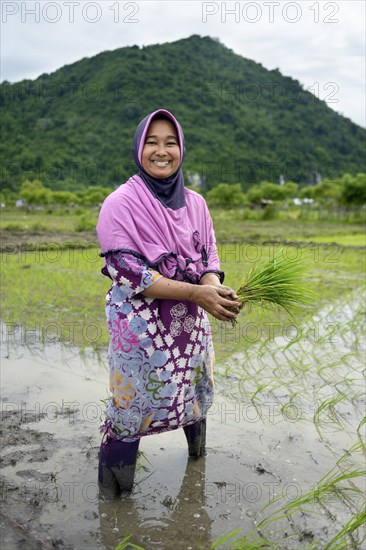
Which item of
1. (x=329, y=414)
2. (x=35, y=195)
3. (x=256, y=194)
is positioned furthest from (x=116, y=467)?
(x=35, y=195)

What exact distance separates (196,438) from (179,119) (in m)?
55.4

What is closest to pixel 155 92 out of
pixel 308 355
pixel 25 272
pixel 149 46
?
pixel 149 46

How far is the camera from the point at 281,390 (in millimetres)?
3590

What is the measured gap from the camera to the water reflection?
6.64 ft

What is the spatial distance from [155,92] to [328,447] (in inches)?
2335

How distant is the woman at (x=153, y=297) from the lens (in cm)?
206

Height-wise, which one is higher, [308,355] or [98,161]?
[98,161]

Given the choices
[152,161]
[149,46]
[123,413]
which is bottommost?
[123,413]

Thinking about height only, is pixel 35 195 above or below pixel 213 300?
above

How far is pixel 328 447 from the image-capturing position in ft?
9.19

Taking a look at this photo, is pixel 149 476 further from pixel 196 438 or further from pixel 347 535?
pixel 347 535

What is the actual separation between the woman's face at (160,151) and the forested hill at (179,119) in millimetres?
38998

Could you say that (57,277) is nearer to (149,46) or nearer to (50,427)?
(50,427)

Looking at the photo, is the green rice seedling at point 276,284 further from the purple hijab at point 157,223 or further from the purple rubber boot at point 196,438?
the purple rubber boot at point 196,438
